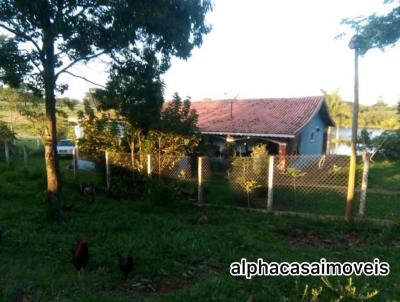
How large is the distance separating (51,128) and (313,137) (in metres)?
15.0

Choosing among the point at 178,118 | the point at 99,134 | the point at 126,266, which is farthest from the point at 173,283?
the point at 99,134

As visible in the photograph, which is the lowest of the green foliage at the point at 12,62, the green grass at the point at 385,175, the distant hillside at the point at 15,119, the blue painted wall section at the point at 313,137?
the green grass at the point at 385,175

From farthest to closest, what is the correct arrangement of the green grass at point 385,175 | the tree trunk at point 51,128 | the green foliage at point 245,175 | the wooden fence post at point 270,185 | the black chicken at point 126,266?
the green grass at point 385,175 < the green foliage at point 245,175 < the wooden fence post at point 270,185 < the tree trunk at point 51,128 < the black chicken at point 126,266

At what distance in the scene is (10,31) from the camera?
7191 millimetres

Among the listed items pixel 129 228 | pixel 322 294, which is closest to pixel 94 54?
pixel 129 228

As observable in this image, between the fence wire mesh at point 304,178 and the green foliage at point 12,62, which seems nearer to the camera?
the green foliage at point 12,62

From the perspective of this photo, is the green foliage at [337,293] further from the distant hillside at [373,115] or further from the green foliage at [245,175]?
the distant hillside at [373,115]

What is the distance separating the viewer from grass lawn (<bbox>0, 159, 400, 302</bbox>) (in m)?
4.04

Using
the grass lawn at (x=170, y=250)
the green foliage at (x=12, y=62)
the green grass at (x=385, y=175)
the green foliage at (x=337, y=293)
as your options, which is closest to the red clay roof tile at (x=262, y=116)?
the green grass at (x=385, y=175)

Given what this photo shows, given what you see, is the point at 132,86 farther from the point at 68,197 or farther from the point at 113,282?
the point at 113,282

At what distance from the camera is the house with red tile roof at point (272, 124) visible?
16219mm

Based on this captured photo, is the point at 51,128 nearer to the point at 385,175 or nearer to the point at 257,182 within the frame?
the point at 257,182

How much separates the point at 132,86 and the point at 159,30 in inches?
69.2

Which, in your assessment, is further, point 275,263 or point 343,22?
point 343,22
